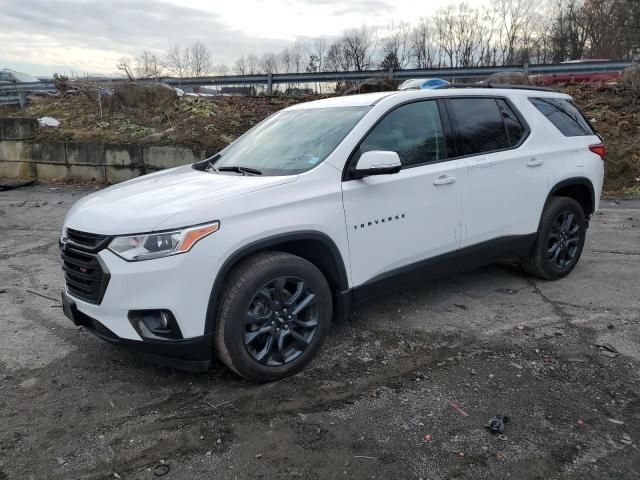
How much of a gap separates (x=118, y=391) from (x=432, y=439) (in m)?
1.99

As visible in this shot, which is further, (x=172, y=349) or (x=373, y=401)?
(x=373, y=401)

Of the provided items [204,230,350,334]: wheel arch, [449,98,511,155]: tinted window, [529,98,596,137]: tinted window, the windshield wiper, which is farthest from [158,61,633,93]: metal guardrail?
[204,230,350,334]: wheel arch

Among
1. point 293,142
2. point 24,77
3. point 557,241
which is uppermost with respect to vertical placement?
point 24,77

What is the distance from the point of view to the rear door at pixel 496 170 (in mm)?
4363

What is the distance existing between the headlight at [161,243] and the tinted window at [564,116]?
3645 millimetres

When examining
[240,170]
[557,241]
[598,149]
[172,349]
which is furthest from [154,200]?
[598,149]

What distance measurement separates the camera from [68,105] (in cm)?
1405

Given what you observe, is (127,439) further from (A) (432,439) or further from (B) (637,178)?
(B) (637,178)

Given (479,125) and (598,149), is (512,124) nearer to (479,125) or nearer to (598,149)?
(479,125)

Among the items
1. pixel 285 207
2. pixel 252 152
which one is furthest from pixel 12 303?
pixel 285 207

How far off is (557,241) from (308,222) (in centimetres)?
304

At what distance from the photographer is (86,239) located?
326cm

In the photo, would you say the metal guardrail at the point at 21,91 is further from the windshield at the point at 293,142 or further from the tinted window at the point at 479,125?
the tinted window at the point at 479,125

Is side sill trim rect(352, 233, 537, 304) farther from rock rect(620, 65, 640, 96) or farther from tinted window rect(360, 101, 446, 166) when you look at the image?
rock rect(620, 65, 640, 96)
